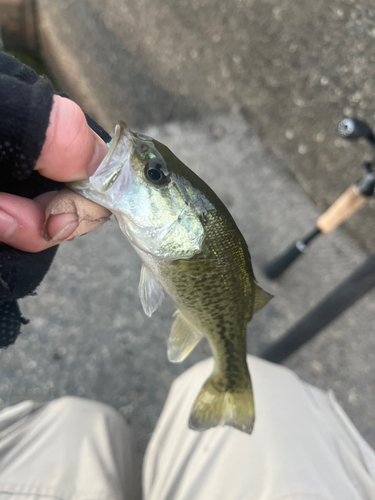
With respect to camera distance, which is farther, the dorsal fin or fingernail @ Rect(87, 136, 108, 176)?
the dorsal fin

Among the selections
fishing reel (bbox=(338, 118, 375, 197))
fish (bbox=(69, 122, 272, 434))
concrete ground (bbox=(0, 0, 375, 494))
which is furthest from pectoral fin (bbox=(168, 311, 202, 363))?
fishing reel (bbox=(338, 118, 375, 197))

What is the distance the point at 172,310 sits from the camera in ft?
6.28

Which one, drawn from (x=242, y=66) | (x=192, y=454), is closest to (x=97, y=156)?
(x=192, y=454)

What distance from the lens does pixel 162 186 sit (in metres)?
0.84

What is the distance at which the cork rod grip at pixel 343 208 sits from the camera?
1.70m

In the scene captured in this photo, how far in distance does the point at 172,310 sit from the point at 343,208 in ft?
3.65

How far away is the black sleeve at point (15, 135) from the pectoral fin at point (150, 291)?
0.32 metres

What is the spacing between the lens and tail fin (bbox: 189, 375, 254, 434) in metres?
0.99

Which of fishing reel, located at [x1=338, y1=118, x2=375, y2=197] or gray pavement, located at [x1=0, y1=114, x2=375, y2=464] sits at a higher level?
fishing reel, located at [x1=338, y1=118, x2=375, y2=197]

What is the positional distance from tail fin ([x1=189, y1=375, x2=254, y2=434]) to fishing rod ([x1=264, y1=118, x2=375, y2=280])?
109cm

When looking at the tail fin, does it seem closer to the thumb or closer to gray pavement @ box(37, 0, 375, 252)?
the thumb

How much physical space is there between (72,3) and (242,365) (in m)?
2.96

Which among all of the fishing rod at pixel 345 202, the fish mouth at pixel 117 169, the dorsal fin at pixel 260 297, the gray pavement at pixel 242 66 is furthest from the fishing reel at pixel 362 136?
the fish mouth at pixel 117 169

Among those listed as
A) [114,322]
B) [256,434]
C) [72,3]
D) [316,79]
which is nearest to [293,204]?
[316,79]
